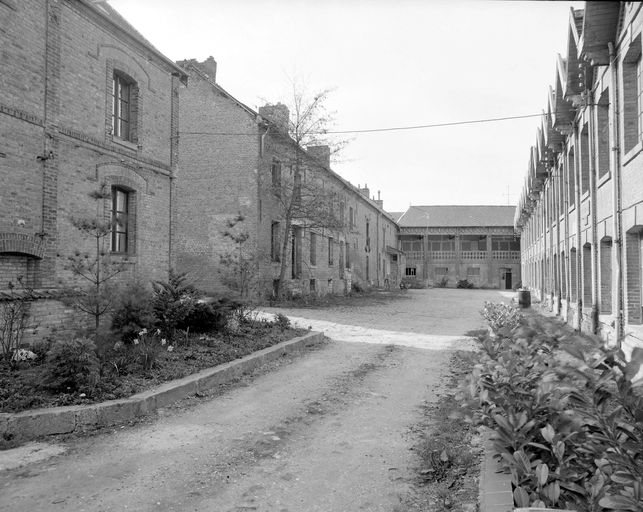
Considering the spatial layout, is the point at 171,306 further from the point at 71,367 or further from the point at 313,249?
the point at 313,249

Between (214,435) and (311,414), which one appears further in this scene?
(311,414)

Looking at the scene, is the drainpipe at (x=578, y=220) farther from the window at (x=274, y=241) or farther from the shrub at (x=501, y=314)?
the window at (x=274, y=241)

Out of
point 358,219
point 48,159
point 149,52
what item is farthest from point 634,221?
point 358,219

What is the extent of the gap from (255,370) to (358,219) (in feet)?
112

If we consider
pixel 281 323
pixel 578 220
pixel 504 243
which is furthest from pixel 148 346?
pixel 504 243

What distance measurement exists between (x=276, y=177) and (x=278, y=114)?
3.05 m

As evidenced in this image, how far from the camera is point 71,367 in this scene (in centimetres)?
633

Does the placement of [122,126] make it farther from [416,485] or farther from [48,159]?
[416,485]

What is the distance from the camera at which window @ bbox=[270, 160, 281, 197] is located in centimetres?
2464

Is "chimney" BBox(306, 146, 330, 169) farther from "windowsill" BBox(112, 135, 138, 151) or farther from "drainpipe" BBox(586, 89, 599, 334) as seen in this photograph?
"drainpipe" BBox(586, 89, 599, 334)

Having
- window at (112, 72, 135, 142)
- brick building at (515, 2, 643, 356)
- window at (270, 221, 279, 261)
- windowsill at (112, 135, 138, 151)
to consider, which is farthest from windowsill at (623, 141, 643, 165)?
window at (270, 221, 279, 261)

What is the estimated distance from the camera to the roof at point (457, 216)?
59719 mm

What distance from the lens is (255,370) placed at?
9250 millimetres

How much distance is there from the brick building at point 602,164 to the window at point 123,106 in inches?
394
